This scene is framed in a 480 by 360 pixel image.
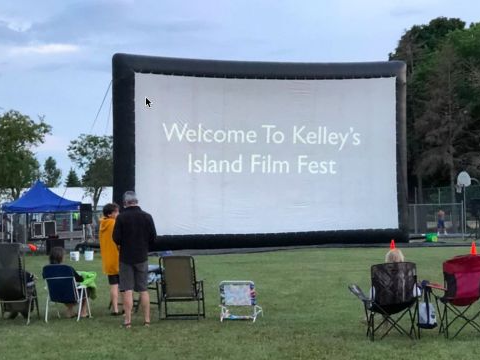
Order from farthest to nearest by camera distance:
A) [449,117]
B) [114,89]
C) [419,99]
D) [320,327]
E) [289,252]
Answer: [419,99], [449,117], [289,252], [114,89], [320,327]

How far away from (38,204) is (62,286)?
1594 centimetres

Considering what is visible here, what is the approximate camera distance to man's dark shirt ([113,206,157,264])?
782cm

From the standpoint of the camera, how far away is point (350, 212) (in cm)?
899

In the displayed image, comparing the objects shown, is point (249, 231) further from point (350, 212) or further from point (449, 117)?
point (449, 117)

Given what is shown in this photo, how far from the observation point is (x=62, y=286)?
8.45 meters

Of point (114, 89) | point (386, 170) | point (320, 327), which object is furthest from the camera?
point (386, 170)

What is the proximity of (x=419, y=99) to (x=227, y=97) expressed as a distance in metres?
42.8

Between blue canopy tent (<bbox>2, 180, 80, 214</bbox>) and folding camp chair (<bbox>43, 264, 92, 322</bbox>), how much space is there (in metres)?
15.6

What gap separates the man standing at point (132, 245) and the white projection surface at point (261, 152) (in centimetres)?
83

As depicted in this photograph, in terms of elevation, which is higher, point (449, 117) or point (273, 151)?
point (449, 117)

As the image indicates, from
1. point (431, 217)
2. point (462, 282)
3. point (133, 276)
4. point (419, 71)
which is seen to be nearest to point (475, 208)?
point (431, 217)

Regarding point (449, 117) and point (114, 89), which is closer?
point (114, 89)

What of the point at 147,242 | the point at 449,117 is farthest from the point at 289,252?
the point at 449,117

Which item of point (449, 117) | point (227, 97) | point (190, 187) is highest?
point (449, 117)
